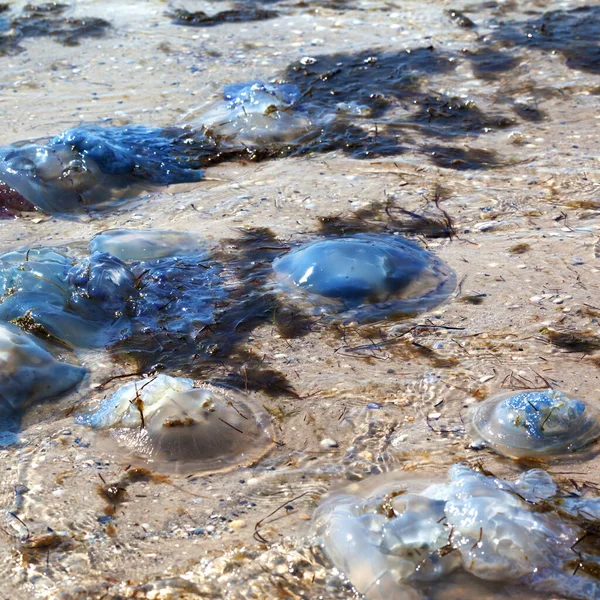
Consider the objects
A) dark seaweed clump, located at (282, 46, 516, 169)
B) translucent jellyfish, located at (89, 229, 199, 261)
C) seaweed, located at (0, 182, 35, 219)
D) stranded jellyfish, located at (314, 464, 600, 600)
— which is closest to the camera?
stranded jellyfish, located at (314, 464, 600, 600)

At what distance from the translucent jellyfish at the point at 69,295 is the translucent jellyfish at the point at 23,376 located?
0.69 feet

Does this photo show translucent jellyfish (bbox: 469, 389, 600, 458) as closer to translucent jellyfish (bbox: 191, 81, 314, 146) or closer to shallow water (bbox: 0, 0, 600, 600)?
shallow water (bbox: 0, 0, 600, 600)

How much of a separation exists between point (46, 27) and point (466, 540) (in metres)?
6.94

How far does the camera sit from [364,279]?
3688mm

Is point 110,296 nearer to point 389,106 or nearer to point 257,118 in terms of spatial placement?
point 257,118

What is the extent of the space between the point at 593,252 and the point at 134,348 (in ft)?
7.40

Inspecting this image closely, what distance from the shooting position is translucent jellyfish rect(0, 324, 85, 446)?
3.01 metres

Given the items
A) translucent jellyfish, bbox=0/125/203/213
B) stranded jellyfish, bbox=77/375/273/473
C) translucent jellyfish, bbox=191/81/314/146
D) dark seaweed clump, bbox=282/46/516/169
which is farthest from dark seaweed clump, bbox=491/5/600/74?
stranded jellyfish, bbox=77/375/273/473

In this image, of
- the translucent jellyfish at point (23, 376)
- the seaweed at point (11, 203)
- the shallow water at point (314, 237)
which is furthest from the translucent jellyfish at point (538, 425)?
the seaweed at point (11, 203)

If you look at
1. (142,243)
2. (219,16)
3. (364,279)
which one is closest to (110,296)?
(142,243)

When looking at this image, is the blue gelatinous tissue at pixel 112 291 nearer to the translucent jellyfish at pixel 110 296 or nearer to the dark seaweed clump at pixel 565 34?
the translucent jellyfish at pixel 110 296

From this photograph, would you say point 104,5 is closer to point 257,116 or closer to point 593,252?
point 257,116

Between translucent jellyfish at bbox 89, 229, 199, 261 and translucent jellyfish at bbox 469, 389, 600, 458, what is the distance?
75.9 inches

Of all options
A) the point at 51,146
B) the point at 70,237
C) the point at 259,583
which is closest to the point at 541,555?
the point at 259,583
